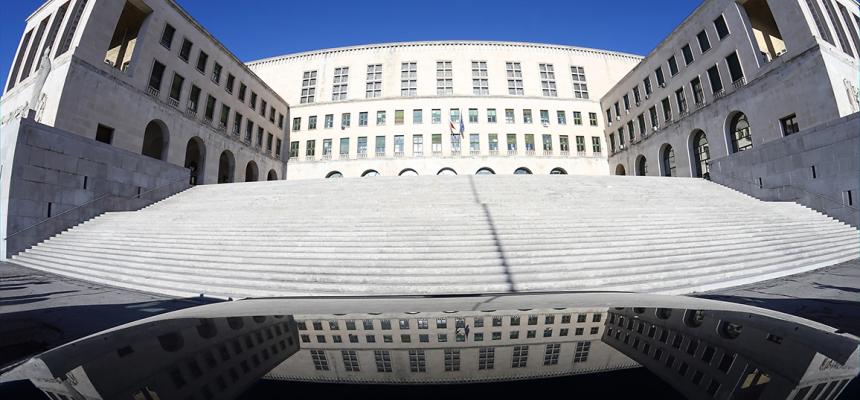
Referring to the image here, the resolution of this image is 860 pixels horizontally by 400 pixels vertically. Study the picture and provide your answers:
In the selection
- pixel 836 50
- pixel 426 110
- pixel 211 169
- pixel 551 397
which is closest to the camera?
pixel 551 397

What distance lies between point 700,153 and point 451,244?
2834cm

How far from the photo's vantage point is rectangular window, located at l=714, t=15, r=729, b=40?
2385cm

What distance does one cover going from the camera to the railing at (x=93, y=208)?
41.3ft

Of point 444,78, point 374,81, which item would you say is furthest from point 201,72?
point 444,78

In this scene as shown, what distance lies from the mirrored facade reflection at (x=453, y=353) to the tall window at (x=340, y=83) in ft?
134

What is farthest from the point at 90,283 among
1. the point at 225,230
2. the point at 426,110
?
the point at 426,110

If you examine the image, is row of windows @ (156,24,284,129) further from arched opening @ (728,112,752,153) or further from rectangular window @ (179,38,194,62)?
arched opening @ (728,112,752,153)

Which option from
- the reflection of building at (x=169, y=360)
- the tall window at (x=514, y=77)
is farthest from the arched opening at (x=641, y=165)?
the reflection of building at (x=169, y=360)

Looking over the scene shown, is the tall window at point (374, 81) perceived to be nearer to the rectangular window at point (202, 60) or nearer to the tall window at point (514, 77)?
the tall window at point (514, 77)

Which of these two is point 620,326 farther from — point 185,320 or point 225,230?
point 225,230

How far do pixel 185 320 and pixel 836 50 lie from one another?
32.1m

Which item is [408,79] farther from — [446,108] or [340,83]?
[340,83]

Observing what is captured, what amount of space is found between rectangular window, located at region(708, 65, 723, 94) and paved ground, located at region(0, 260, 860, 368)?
21060mm

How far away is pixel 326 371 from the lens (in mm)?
1514
